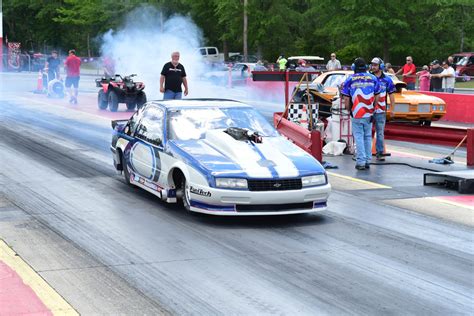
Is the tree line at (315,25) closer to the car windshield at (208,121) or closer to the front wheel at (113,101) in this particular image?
the front wheel at (113,101)

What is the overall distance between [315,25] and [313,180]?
178ft

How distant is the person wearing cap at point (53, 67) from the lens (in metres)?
32.1

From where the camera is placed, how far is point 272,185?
28.9 feet

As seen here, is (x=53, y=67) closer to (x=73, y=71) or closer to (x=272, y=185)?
(x=73, y=71)

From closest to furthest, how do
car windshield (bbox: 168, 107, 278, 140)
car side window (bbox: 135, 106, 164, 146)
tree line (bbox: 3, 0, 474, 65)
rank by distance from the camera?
car windshield (bbox: 168, 107, 278, 140) → car side window (bbox: 135, 106, 164, 146) → tree line (bbox: 3, 0, 474, 65)

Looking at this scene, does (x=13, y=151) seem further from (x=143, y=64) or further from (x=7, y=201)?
(x=143, y=64)

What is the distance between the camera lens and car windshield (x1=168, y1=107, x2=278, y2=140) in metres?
9.98

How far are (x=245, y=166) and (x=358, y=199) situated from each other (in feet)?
7.72

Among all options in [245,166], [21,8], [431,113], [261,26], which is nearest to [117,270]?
[245,166]

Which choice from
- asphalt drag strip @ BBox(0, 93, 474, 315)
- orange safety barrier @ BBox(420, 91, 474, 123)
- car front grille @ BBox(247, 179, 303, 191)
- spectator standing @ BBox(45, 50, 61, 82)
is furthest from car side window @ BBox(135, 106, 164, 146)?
spectator standing @ BBox(45, 50, 61, 82)

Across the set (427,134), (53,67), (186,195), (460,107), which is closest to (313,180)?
(186,195)

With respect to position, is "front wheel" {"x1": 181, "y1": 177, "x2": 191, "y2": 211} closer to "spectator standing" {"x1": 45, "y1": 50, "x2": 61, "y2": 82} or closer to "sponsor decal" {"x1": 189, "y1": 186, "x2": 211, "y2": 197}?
"sponsor decal" {"x1": 189, "y1": 186, "x2": 211, "y2": 197}

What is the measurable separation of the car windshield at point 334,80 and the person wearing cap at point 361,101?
280 inches

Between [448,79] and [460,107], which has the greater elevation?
[448,79]
